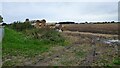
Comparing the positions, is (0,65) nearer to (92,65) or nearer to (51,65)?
(51,65)

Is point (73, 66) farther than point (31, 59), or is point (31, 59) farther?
point (31, 59)

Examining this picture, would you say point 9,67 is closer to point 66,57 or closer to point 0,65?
point 0,65

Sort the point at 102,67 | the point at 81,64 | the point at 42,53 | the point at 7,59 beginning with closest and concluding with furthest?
the point at 102,67, the point at 81,64, the point at 7,59, the point at 42,53

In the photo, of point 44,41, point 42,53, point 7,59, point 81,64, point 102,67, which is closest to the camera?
point 102,67

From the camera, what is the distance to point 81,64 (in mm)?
8648

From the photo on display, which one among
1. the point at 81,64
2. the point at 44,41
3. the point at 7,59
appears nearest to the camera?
the point at 81,64

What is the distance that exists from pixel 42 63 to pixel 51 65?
53 centimetres

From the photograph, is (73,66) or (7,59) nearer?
(73,66)

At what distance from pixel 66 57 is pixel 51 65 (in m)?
1.56

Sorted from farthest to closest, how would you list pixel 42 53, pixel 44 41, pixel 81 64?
pixel 44 41, pixel 42 53, pixel 81 64

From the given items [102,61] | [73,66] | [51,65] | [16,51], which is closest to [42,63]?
[51,65]

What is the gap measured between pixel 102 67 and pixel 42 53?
353cm

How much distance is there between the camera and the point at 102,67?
811cm

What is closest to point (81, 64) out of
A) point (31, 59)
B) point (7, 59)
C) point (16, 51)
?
point (31, 59)
